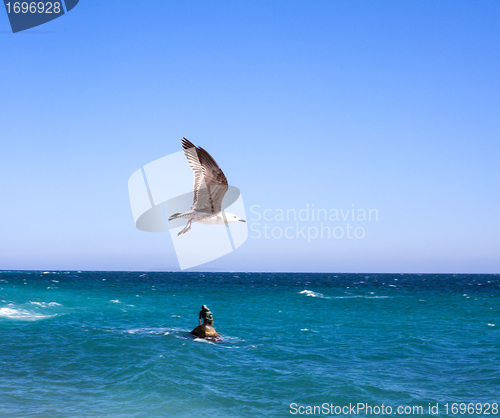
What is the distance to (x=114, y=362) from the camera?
17594 mm

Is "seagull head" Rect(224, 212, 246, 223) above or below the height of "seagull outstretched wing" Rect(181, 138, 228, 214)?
below

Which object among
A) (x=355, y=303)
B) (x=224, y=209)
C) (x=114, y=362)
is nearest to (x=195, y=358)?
(x=114, y=362)

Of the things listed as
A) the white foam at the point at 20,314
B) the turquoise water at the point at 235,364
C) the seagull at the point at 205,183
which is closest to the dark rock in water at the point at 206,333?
the turquoise water at the point at 235,364

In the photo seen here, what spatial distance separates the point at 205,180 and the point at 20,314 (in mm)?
29539

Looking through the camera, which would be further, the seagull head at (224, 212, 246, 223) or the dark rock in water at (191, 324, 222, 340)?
the dark rock in water at (191, 324, 222, 340)

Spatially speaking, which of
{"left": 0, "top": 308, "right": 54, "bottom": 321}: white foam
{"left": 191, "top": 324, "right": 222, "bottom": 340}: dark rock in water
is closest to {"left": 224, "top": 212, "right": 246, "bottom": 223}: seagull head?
{"left": 191, "top": 324, "right": 222, "bottom": 340}: dark rock in water

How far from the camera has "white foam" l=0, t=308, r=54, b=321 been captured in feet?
96.5

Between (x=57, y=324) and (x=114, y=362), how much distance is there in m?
11.4

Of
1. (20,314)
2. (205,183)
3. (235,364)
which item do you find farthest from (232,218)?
(20,314)

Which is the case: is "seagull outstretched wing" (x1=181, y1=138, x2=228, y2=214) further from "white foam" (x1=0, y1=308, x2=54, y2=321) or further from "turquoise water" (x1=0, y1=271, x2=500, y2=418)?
"white foam" (x1=0, y1=308, x2=54, y2=321)

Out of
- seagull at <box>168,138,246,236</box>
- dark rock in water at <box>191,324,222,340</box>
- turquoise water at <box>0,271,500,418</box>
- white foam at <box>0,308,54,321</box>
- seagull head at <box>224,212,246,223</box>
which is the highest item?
seagull at <box>168,138,246,236</box>

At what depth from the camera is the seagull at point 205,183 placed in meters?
7.40

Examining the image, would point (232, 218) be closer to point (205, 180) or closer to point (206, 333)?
point (205, 180)

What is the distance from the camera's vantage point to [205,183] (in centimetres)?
749
